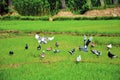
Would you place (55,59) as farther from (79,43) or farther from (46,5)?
(46,5)

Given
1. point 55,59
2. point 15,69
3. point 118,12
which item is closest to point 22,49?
point 55,59

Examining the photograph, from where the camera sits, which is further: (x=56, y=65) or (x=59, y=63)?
(x=59, y=63)

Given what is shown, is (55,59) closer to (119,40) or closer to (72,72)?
(72,72)

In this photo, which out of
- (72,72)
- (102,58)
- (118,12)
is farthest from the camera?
(118,12)

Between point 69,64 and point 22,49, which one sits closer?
point 69,64

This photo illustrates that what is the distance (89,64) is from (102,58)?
1178mm

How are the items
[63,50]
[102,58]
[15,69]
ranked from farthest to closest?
[63,50] < [102,58] < [15,69]

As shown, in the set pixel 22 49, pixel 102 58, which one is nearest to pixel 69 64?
pixel 102 58

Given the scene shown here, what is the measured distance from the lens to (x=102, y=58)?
11.4 meters

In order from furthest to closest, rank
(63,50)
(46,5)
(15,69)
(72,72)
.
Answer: (46,5), (63,50), (15,69), (72,72)

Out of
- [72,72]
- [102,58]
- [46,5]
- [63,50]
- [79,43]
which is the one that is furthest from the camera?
[46,5]

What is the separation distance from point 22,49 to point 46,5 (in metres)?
36.8

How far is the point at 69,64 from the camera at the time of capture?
34.1ft

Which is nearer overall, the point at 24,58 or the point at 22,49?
the point at 24,58
